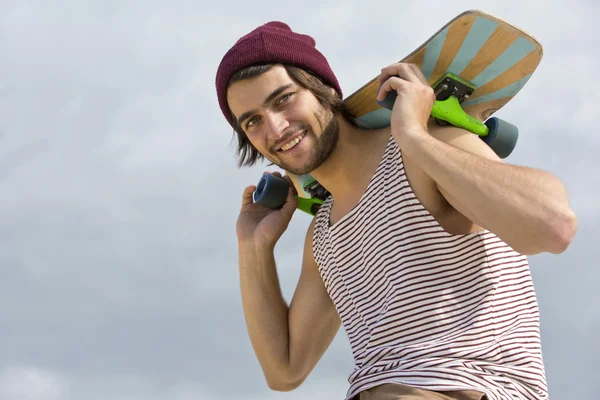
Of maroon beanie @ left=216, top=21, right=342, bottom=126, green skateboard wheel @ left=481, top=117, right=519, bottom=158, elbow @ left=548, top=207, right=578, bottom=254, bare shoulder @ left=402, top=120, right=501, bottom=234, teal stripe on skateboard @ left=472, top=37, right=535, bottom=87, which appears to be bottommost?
elbow @ left=548, top=207, right=578, bottom=254

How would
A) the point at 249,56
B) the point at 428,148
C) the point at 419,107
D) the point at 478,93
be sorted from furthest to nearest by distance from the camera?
the point at 249,56 → the point at 478,93 → the point at 419,107 → the point at 428,148

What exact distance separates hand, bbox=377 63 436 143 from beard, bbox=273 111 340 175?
0.55 meters

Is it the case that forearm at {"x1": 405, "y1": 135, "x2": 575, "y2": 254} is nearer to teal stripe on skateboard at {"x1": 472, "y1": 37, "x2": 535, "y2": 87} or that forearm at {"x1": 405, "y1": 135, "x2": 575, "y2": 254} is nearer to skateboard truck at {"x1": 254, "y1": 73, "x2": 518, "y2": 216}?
skateboard truck at {"x1": 254, "y1": 73, "x2": 518, "y2": 216}

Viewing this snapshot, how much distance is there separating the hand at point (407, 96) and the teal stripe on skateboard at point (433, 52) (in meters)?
0.17

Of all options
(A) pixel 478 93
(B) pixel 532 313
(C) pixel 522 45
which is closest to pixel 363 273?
(B) pixel 532 313

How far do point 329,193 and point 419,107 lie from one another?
4.03ft

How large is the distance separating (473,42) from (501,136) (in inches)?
19.5

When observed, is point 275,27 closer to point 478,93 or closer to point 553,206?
point 478,93

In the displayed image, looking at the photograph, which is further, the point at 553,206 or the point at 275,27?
the point at 275,27

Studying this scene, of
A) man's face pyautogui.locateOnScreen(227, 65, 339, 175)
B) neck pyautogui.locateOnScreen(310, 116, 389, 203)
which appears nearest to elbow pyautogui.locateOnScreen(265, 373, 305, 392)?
neck pyautogui.locateOnScreen(310, 116, 389, 203)

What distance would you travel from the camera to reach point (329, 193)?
179 inches

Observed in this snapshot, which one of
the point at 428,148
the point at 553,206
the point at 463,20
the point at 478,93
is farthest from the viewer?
the point at 478,93

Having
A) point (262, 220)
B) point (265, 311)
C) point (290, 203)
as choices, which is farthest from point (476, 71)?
point (265, 311)

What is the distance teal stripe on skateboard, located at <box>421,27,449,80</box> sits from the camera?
3756 mm
